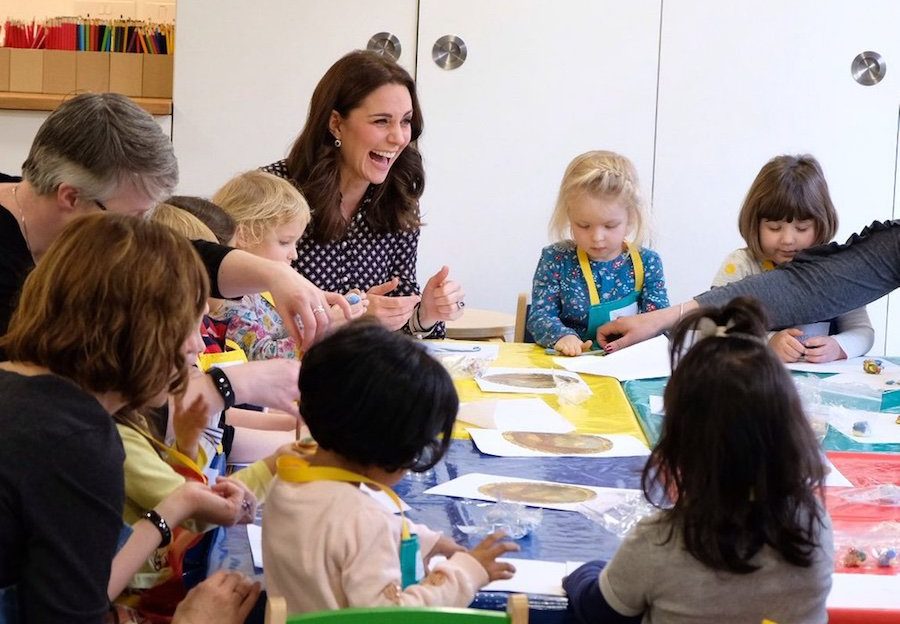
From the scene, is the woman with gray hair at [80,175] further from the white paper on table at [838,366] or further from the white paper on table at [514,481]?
the white paper on table at [838,366]

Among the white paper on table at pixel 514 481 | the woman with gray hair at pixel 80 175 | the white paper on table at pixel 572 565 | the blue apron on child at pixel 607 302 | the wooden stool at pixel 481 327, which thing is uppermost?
the woman with gray hair at pixel 80 175

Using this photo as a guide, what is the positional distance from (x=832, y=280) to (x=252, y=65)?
7.53 feet

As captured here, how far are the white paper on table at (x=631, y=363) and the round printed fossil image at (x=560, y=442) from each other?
22.0 inches

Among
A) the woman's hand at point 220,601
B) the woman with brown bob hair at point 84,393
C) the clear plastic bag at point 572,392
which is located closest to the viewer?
the woman with brown bob hair at point 84,393

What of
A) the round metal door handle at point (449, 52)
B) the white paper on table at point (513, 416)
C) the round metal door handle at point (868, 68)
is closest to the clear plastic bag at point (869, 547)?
the white paper on table at point (513, 416)

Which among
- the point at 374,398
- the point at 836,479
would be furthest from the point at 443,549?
the point at 836,479

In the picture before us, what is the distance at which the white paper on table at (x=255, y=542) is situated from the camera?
4.89 ft

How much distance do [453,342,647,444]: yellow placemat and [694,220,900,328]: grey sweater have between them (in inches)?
22.0

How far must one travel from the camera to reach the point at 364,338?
141 centimetres

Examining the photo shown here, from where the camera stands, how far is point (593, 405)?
7.84 feet

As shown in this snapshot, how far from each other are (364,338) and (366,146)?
1.65 metres

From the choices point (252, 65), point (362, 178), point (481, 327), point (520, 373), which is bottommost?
point (481, 327)

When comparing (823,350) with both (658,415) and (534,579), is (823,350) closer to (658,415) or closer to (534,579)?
(658,415)

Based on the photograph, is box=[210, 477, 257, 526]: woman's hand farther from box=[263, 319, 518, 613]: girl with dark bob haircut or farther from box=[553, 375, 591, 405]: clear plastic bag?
box=[553, 375, 591, 405]: clear plastic bag
